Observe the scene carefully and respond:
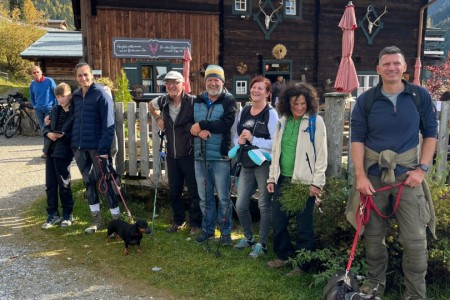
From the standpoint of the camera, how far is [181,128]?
5031 millimetres

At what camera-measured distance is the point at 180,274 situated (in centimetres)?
431

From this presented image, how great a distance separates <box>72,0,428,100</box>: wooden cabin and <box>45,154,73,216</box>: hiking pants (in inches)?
362

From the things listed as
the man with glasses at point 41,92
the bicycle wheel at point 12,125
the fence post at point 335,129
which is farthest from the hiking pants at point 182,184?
the bicycle wheel at point 12,125

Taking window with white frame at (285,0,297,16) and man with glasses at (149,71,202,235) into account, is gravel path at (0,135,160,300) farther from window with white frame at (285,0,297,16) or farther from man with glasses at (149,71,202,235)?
window with white frame at (285,0,297,16)

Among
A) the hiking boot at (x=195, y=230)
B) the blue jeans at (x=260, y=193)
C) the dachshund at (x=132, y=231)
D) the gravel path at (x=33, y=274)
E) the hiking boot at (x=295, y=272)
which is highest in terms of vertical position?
the blue jeans at (x=260, y=193)

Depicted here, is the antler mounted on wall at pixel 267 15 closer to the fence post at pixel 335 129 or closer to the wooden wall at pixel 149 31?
the wooden wall at pixel 149 31

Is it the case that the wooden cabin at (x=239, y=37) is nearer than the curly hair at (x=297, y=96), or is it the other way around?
the curly hair at (x=297, y=96)

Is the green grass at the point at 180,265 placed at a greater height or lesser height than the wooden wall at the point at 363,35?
lesser

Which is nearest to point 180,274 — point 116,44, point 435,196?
point 435,196

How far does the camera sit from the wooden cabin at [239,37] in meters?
14.2

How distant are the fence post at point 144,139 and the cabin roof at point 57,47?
1588cm

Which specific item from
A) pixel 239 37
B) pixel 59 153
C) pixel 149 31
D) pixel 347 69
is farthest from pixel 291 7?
pixel 59 153

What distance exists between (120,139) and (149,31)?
9.35 metres

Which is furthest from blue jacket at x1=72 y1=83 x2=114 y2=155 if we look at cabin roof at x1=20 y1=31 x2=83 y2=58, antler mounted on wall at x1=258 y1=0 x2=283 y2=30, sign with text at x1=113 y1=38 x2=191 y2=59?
cabin roof at x1=20 y1=31 x2=83 y2=58
